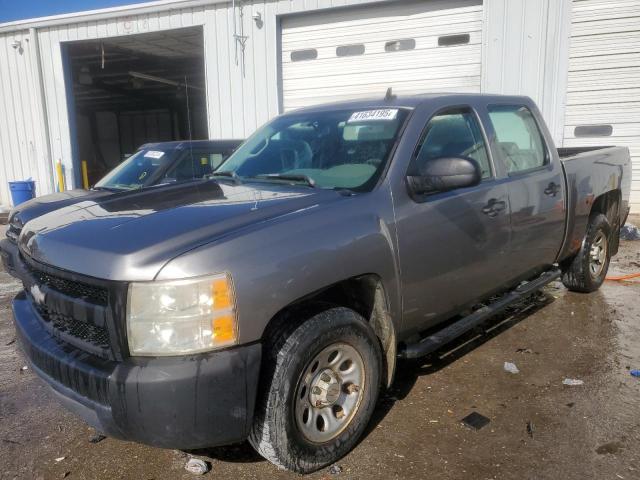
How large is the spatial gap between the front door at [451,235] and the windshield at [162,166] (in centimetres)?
353

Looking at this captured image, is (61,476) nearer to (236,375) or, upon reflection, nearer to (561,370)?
(236,375)

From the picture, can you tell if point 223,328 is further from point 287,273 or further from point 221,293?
point 287,273

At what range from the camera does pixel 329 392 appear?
2.61 m

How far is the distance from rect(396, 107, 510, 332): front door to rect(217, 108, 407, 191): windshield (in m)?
0.23

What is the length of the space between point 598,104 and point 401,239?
800 cm

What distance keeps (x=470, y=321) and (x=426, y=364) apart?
21.0 inches

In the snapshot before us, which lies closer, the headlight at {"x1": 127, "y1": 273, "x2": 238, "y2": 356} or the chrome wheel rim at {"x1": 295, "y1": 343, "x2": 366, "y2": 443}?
the headlight at {"x1": 127, "y1": 273, "x2": 238, "y2": 356}

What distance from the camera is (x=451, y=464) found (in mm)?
2670

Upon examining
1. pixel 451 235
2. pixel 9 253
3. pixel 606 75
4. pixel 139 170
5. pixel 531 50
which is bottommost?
pixel 9 253

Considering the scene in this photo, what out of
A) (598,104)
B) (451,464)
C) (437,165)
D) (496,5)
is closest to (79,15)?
(496,5)

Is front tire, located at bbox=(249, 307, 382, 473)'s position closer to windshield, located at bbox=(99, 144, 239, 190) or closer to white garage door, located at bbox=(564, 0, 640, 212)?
windshield, located at bbox=(99, 144, 239, 190)

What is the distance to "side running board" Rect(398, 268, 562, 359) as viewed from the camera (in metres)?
3.12

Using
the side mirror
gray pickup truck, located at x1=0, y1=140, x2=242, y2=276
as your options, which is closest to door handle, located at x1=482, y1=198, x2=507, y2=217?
the side mirror

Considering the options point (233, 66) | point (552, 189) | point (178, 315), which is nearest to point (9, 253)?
point (178, 315)
